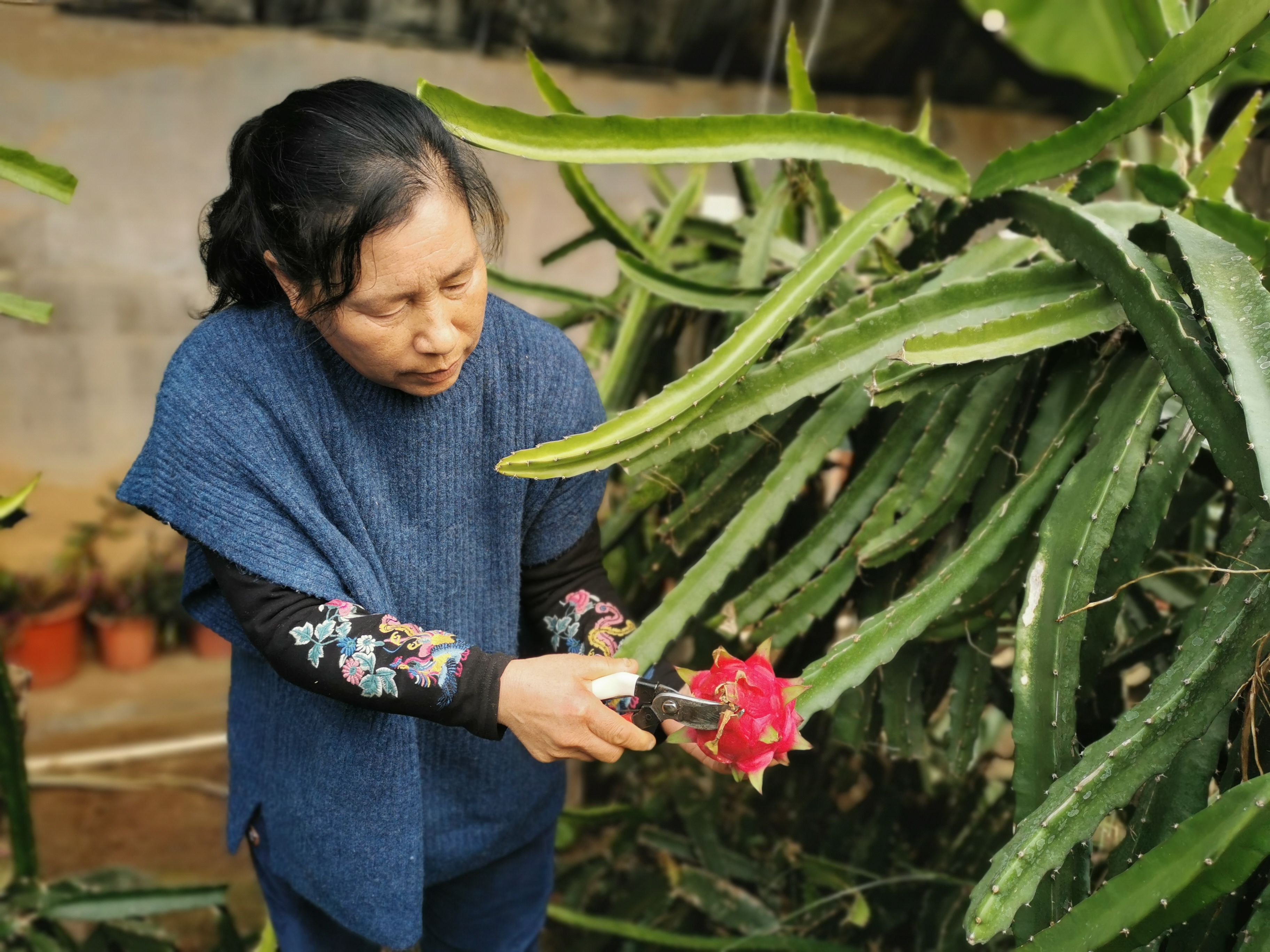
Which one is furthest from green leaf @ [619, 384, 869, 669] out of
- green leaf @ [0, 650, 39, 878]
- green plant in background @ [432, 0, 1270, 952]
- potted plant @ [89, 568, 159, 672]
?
potted plant @ [89, 568, 159, 672]

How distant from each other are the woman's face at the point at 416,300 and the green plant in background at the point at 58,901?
833 millimetres

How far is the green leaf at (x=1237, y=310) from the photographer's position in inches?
30.9

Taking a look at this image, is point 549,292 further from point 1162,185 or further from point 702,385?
point 1162,185

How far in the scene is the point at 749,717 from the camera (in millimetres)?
840

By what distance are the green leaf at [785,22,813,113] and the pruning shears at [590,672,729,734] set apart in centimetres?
74

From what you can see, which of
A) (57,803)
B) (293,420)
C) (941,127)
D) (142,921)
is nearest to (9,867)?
(142,921)

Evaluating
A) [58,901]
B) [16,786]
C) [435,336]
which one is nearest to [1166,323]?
[435,336]

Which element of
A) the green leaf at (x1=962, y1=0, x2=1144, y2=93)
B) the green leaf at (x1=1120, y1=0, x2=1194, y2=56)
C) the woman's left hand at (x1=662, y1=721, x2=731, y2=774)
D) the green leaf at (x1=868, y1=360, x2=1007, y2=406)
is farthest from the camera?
the green leaf at (x1=962, y1=0, x2=1144, y2=93)

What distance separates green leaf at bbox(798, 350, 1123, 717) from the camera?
3.11 feet

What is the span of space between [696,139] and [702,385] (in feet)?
0.93

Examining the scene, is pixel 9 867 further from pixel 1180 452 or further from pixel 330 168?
pixel 1180 452

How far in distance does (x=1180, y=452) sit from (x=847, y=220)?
0.42 m

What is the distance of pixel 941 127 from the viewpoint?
132 inches

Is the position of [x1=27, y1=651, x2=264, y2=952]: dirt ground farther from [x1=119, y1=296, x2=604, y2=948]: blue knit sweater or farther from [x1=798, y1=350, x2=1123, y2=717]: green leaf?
[x1=798, y1=350, x2=1123, y2=717]: green leaf
